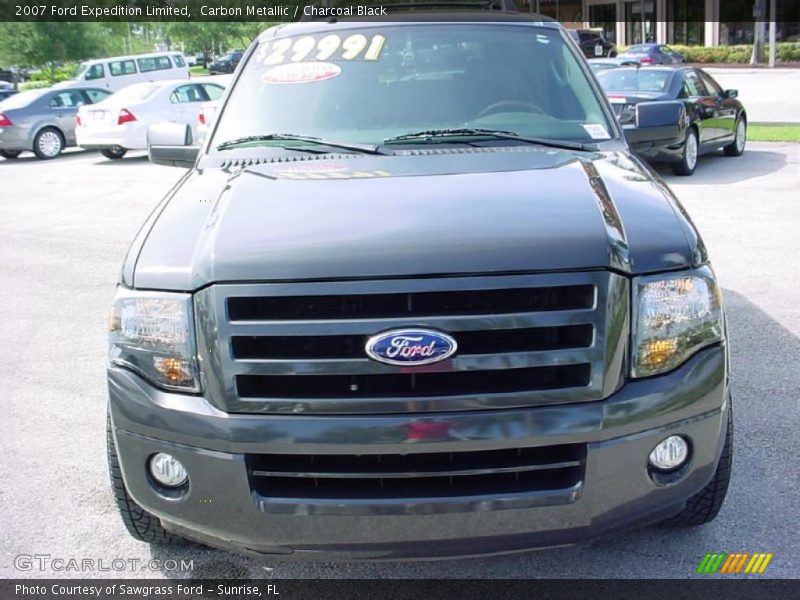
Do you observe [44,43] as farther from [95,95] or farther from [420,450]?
[420,450]

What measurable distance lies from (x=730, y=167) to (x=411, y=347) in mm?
12227

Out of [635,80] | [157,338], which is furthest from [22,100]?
[157,338]

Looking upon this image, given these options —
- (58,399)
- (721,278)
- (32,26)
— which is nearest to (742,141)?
(721,278)

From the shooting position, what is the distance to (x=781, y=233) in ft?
28.3

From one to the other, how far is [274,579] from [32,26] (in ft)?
144

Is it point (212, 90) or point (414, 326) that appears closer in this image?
point (414, 326)

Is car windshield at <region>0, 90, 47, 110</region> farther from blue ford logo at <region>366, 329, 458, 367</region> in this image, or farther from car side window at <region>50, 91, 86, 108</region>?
blue ford logo at <region>366, 329, 458, 367</region>

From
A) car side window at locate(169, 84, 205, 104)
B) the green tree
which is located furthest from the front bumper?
the green tree

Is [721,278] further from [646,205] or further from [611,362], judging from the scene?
[611,362]

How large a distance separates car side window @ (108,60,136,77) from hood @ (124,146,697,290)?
2852cm

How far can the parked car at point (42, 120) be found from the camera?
19125 mm

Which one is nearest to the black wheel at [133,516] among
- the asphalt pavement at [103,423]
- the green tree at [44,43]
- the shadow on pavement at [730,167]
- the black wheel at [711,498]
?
the asphalt pavement at [103,423]

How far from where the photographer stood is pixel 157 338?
2727 millimetres

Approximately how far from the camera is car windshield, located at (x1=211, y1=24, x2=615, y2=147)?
4.00 m
